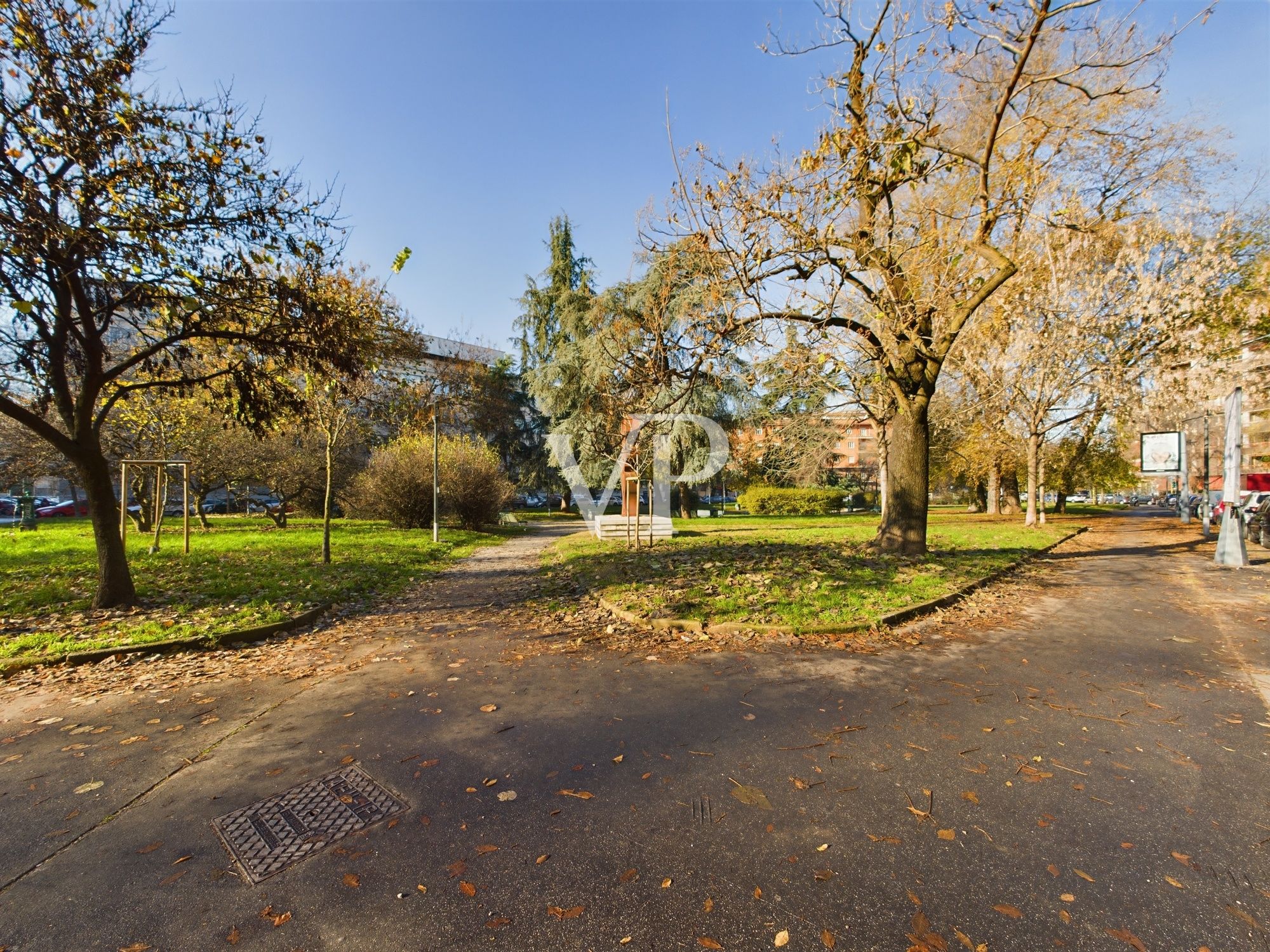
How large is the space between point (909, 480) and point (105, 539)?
517 inches

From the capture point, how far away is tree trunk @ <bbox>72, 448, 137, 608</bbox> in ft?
25.6

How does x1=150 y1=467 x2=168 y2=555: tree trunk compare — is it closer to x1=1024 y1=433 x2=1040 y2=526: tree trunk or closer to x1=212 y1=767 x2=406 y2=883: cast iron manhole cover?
x1=212 y1=767 x2=406 y2=883: cast iron manhole cover

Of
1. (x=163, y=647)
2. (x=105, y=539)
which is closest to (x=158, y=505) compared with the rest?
(x=105, y=539)

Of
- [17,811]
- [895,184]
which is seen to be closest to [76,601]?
[17,811]

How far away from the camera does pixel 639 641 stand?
21.9 feet

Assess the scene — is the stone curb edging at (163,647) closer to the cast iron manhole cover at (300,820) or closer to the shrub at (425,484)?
the cast iron manhole cover at (300,820)

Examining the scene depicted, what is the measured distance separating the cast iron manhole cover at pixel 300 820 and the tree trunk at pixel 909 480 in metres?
10.8

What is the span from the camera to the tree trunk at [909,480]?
38.1 feet

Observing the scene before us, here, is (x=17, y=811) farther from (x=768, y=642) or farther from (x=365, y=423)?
(x=365, y=423)

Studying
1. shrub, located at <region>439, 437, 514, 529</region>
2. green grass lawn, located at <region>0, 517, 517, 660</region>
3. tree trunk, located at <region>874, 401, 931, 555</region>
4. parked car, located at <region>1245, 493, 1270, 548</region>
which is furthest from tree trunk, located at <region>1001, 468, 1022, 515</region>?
green grass lawn, located at <region>0, 517, 517, 660</region>

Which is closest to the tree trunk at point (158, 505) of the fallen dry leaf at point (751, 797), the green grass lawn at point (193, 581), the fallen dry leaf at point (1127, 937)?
the green grass lawn at point (193, 581)

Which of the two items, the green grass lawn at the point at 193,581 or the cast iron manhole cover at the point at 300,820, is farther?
the green grass lawn at the point at 193,581

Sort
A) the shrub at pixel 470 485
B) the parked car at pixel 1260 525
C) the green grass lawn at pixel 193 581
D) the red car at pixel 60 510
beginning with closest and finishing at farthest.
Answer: the green grass lawn at pixel 193 581 → the parked car at pixel 1260 525 → the shrub at pixel 470 485 → the red car at pixel 60 510

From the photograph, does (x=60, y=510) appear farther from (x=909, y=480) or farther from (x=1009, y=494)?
(x=1009, y=494)
